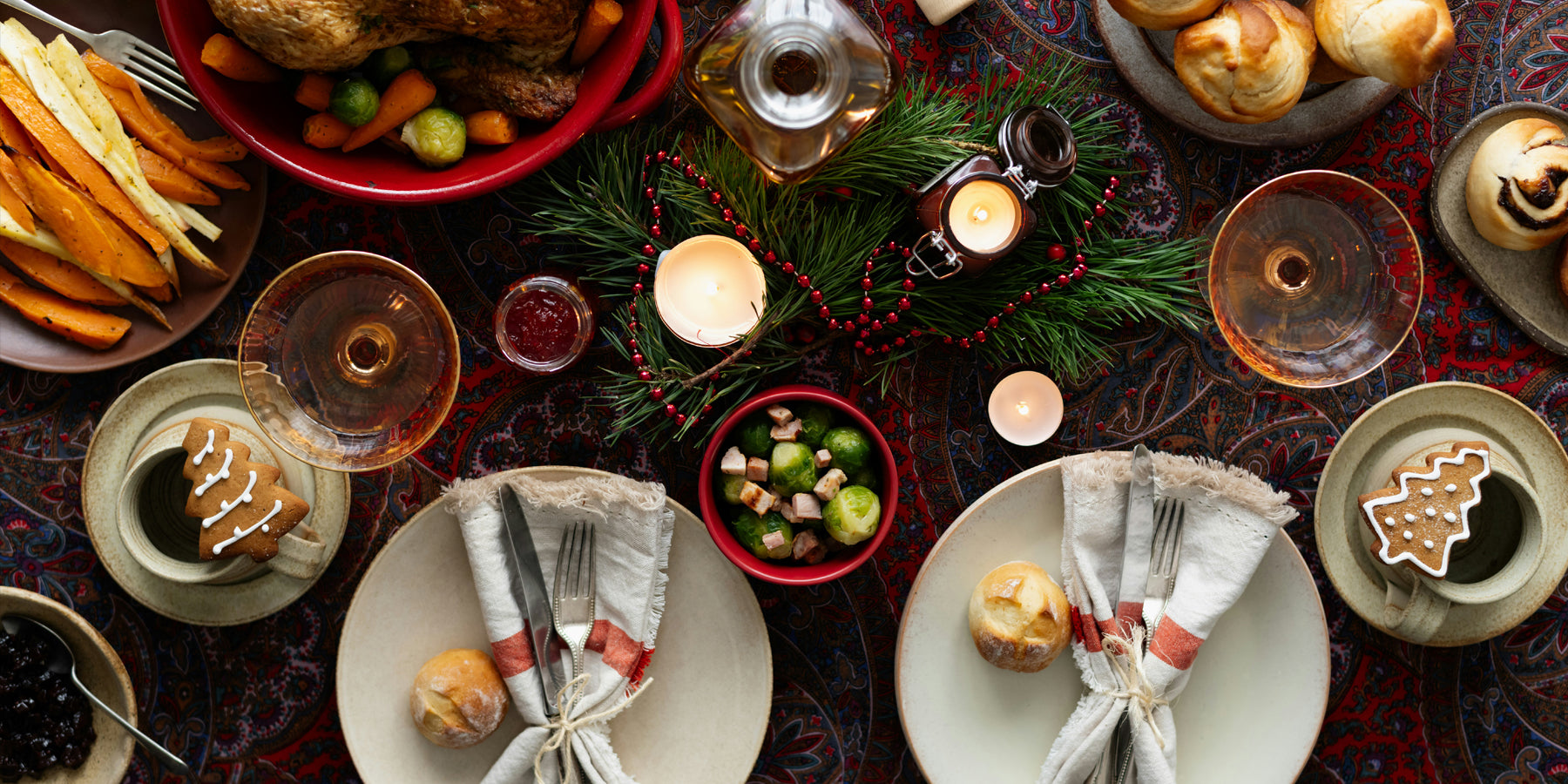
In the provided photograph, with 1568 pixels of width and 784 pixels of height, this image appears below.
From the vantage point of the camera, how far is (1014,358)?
1563mm

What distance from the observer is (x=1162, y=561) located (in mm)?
1479

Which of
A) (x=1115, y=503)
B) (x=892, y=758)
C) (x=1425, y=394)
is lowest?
(x=892, y=758)

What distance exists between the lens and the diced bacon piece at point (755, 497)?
55.4 inches

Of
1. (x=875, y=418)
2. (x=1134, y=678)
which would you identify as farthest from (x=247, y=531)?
(x=1134, y=678)

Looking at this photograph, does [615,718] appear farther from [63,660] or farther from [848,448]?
[63,660]

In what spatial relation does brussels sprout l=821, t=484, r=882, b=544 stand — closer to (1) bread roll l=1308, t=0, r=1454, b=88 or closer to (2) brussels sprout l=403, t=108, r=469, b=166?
(2) brussels sprout l=403, t=108, r=469, b=166

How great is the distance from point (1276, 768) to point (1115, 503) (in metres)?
0.54

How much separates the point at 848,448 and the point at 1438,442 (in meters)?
1.03

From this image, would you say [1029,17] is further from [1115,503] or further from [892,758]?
[892,758]

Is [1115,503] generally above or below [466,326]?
below

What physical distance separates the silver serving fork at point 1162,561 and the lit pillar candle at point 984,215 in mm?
519

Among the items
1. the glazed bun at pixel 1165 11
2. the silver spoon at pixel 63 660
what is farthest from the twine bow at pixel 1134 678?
the silver spoon at pixel 63 660

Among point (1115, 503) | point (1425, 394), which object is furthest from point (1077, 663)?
point (1425, 394)

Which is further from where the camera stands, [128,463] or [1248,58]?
[128,463]
